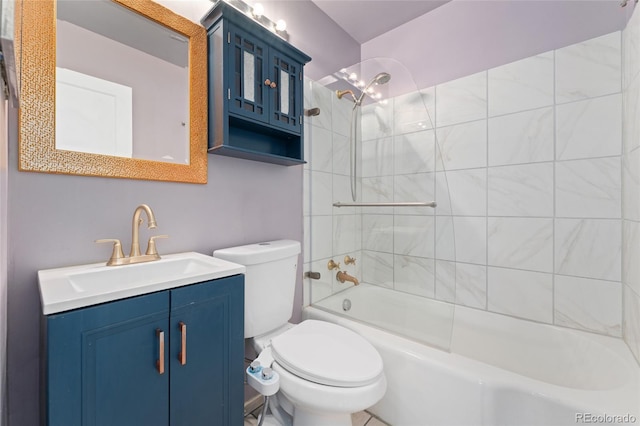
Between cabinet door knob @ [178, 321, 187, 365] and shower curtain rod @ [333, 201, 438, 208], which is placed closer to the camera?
cabinet door knob @ [178, 321, 187, 365]

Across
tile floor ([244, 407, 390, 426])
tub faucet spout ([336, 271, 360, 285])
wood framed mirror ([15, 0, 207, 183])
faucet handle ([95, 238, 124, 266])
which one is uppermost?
wood framed mirror ([15, 0, 207, 183])

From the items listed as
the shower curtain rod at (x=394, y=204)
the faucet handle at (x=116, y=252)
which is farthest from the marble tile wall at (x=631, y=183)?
the faucet handle at (x=116, y=252)

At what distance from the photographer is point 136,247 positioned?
1.05m

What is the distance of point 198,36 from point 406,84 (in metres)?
1.24

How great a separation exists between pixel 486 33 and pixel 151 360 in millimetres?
2405

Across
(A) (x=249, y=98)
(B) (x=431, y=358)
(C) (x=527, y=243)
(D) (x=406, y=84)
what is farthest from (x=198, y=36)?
(C) (x=527, y=243)

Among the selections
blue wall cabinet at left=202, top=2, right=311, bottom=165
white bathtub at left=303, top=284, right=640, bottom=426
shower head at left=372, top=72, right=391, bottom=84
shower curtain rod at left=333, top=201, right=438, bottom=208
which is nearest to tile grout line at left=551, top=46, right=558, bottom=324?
white bathtub at left=303, top=284, right=640, bottom=426

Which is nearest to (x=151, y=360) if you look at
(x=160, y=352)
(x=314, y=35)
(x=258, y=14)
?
(x=160, y=352)

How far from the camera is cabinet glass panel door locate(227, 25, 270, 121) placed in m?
1.27

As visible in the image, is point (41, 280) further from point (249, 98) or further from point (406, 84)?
point (406, 84)

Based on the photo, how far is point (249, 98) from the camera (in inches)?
52.7

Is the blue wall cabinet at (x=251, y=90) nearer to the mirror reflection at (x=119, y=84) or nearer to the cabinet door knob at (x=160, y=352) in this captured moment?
the mirror reflection at (x=119, y=84)

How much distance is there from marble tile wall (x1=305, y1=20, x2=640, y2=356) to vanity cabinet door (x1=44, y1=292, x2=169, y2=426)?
1.10 meters

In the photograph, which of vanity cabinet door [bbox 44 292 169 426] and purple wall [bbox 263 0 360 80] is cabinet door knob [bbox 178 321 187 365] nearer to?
vanity cabinet door [bbox 44 292 169 426]
